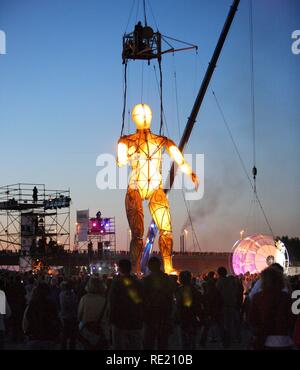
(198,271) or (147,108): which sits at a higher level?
(147,108)

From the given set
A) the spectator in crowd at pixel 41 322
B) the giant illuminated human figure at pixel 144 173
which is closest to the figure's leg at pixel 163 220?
the giant illuminated human figure at pixel 144 173

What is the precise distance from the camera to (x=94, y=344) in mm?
11492

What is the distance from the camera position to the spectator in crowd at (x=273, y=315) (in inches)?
350

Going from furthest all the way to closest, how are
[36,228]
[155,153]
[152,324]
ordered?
[36,228], [155,153], [152,324]

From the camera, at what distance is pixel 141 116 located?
23.6m

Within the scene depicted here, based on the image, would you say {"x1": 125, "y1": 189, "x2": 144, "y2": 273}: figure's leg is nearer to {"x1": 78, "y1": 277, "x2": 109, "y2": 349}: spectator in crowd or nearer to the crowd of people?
the crowd of people

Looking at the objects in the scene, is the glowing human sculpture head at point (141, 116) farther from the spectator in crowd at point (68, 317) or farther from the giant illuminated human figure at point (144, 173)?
the spectator in crowd at point (68, 317)

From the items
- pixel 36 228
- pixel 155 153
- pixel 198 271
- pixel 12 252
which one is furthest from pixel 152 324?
pixel 198 271

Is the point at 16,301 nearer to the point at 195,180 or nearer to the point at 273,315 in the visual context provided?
the point at 195,180

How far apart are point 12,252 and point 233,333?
30.5 m

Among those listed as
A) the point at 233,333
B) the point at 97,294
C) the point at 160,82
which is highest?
the point at 160,82

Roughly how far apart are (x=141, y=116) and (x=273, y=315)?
15.2 m

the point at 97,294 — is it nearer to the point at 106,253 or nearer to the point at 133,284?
the point at 133,284

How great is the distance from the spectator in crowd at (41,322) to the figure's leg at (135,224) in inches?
534
